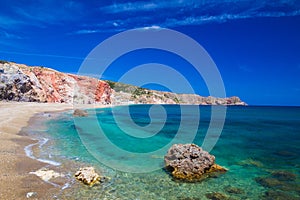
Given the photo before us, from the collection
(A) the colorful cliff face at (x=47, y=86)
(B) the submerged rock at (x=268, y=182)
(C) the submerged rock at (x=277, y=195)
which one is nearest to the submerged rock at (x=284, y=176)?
(B) the submerged rock at (x=268, y=182)

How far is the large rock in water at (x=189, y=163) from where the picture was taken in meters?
12.5

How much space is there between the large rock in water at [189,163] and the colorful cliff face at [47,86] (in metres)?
61.9

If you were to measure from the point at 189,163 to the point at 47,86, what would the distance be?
81.7m

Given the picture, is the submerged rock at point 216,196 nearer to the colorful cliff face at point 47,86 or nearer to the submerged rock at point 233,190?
the submerged rock at point 233,190

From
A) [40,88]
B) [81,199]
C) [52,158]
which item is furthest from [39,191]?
[40,88]

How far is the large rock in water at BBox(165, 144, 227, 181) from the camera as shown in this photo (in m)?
12.5

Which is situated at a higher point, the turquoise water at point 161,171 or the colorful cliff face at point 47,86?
the colorful cliff face at point 47,86

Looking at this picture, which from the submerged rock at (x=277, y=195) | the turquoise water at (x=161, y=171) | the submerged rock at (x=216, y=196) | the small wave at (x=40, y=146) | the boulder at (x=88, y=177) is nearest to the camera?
the submerged rock at (x=216, y=196)

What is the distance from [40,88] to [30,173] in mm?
71661

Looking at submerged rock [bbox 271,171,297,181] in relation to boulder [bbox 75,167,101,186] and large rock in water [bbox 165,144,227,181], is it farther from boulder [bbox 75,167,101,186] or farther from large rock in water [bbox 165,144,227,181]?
boulder [bbox 75,167,101,186]

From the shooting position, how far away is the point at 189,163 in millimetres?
12938

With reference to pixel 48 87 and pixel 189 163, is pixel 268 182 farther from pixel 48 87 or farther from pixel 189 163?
pixel 48 87

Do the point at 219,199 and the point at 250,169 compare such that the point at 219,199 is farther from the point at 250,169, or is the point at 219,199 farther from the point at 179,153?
the point at 250,169

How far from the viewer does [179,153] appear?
1383 cm
